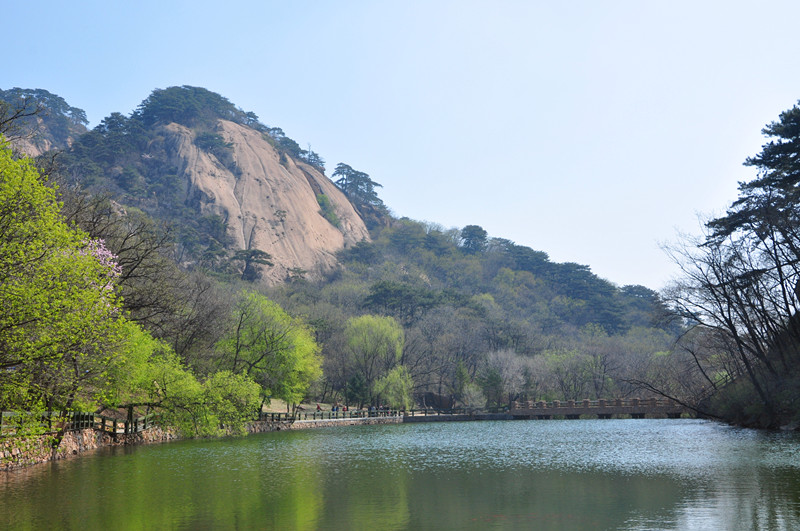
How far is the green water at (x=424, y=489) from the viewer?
11969 millimetres

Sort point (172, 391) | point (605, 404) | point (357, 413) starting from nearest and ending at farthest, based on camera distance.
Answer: point (172, 391), point (605, 404), point (357, 413)

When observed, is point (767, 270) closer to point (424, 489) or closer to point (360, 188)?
point (424, 489)

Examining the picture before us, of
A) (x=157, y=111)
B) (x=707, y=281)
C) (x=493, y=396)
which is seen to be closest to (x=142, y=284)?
(x=707, y=281)

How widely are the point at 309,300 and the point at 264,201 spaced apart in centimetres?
4244

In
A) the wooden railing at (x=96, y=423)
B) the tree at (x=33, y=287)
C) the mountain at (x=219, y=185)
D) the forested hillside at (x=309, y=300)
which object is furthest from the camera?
the mountain at (x=219, y=185)

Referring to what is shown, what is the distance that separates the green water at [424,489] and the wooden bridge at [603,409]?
28884 millimetres

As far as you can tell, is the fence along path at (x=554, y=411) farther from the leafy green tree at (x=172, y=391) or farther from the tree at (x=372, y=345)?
the leafy green tree at (x=172, y=391)

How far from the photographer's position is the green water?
12.0m

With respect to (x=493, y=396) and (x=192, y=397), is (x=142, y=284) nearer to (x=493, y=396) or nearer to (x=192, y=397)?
(x=192, y=397)

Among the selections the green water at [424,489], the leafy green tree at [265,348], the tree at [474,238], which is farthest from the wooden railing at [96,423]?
the tree at [474,238]

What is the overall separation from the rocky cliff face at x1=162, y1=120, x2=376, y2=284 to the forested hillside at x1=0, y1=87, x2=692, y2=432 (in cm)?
58

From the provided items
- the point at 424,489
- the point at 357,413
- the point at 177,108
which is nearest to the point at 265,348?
the point at 357,413

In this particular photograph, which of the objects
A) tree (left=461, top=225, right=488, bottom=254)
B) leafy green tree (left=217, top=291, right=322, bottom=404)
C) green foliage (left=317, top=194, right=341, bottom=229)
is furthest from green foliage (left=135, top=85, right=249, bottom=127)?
leafy green tree (left=217, top=291, right=322, bottom=404)

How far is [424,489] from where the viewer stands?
1630cm
